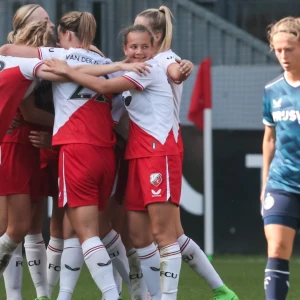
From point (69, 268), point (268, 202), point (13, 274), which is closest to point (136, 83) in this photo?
point (268, 202)

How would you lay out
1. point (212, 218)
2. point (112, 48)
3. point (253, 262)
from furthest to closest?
1. point (112, 48)
2. point (212, 218)
3. point (253, 262)

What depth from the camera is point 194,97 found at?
10.8 metres

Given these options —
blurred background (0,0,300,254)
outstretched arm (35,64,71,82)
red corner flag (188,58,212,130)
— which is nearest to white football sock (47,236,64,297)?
outstretched arm (35,64,71,82)

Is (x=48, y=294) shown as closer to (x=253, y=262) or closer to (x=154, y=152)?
(x=154, y=152)

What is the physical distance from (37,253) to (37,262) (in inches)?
2.6

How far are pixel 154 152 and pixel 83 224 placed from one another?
0.58 metres

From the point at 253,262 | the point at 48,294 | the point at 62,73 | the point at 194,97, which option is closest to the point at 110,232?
the point at 48,294

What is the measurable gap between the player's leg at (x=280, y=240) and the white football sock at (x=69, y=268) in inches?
48.0

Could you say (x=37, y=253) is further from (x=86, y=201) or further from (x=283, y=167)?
(x=283, y=167)

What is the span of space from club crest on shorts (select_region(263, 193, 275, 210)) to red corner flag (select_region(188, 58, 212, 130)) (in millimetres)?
5430

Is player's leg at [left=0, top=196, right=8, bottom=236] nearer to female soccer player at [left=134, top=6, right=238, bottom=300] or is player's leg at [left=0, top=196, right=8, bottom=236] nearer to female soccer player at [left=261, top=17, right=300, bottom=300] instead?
female soccer player at [left=134, top=6, right=238, bottom=300]

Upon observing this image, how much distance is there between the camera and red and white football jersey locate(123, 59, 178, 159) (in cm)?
571

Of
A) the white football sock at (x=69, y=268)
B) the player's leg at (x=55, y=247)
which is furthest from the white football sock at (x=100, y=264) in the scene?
the player's leg at (x=55, y=247)

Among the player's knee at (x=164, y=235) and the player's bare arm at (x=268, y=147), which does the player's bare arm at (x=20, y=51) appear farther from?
the player's bare arm at (x=268, y=147)
